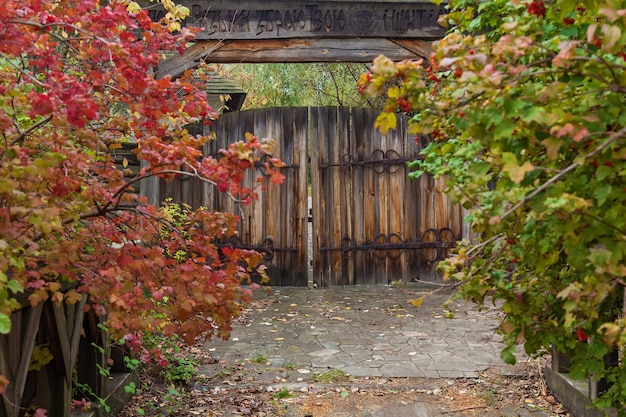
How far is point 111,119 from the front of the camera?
2863mm

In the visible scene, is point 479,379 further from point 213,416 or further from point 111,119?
point 111,119

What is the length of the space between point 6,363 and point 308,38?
15.2 feet

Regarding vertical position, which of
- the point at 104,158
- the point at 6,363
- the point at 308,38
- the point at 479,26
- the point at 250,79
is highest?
the point at 250,79

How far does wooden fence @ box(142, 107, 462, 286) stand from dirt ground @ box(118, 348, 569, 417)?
302cm

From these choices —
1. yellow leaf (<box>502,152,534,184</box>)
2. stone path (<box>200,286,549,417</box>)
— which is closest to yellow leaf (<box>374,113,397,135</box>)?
yellow leaf (<box>502,152,534,184</box>)

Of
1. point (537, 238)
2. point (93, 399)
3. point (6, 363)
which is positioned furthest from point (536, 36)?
point (93, 399)

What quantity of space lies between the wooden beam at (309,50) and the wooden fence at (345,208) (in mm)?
1335

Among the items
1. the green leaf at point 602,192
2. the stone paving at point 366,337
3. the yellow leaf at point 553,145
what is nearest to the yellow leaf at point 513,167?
the yellow leaf at point 553,145

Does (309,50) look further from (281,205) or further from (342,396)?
(342,396)

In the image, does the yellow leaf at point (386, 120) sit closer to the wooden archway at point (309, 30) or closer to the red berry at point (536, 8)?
the red berry at point (536, 8)

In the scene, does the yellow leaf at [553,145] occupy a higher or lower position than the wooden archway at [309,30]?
lower

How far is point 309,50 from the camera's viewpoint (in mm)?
6266

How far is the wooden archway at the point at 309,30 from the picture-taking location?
620 cm

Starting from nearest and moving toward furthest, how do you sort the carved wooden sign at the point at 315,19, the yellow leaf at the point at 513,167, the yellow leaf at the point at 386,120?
the yellow leaf at the point at 513,167 → the yellow leaf at the point at 386,120 → the carved wooden sign at the point at 315,19
